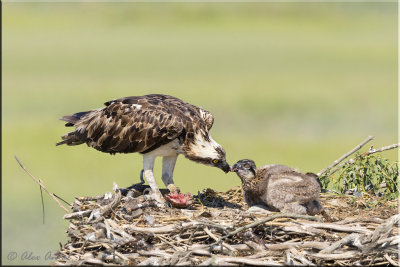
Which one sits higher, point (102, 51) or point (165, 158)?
point (102, 51)

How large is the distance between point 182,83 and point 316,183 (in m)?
26.1

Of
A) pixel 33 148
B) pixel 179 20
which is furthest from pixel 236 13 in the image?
pixel 33 148

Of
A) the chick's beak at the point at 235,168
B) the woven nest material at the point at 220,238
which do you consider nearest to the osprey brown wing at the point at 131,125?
the chick's beak at the point at 235,168

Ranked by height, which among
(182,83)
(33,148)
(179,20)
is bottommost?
(33,148)

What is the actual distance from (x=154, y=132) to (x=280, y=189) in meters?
1.48

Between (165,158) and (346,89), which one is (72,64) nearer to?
(346,89)

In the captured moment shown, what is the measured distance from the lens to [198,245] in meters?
7.91

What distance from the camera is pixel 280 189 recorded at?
920cm

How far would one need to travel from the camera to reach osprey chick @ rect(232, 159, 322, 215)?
9.13 meters

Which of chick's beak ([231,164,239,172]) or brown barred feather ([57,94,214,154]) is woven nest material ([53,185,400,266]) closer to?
chick's beak ([231,164,239,172])

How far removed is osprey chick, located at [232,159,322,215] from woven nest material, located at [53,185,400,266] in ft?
1.45

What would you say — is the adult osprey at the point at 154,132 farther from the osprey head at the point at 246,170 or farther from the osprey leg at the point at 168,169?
the osprey head at the point at 246,170

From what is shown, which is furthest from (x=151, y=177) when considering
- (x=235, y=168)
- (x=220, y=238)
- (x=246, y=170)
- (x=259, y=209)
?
(x=220, y=238)

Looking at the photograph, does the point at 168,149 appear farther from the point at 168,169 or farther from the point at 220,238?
the point at 220,238
